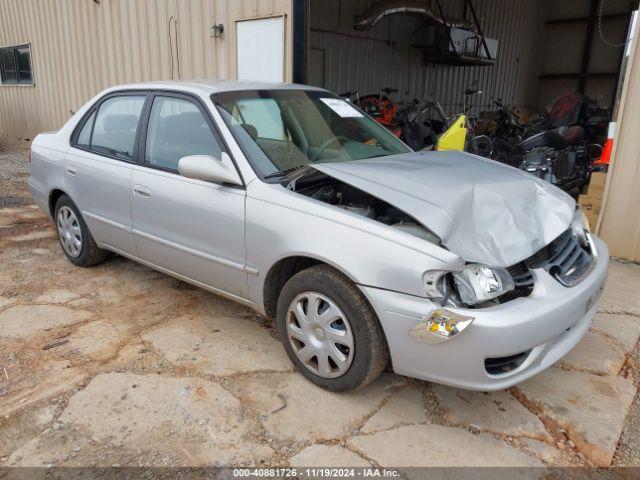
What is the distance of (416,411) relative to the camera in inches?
99.7

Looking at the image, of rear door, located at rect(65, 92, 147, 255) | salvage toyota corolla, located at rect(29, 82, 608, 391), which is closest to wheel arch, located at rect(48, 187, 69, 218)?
rear door, located at rect(65, 92, 147, 255)

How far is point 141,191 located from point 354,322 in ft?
6.00

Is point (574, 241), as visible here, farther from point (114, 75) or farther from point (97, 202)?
point (114, 75)

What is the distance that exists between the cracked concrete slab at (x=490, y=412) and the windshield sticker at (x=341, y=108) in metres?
2.03

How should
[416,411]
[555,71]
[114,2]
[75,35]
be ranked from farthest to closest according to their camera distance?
[555,71] < [75,35] < [114,2] < [416,411]

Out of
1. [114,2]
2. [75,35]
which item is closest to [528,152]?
[114,2]

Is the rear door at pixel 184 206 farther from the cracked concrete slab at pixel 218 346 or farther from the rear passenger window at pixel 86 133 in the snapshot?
the rear passenger window at pixel 86 133

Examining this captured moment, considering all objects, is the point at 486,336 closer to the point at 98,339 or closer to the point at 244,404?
the point at 244,404

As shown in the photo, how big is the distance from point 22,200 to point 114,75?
11.6 ft

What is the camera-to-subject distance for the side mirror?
276 cm

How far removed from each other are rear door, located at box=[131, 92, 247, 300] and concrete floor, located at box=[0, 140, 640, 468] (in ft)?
1.49

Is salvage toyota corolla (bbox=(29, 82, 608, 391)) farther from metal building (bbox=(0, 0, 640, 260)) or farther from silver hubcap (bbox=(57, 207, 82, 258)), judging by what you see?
metal building (bbox=(0, 0, 640, 260))

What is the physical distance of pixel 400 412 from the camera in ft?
8.27

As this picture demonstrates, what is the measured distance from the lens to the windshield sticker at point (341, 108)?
3.63m
